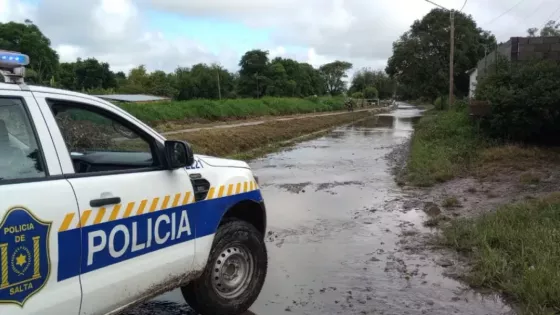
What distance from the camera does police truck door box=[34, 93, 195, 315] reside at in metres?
2.84

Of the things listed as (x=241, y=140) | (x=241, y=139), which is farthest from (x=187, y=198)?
(x=241, y=139)

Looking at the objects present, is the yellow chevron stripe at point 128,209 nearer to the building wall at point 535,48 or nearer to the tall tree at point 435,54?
the building wall at point 535,48

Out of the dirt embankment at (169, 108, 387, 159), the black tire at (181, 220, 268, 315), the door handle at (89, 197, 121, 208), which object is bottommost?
the dirt embankment at (169, 108, 387, 159)

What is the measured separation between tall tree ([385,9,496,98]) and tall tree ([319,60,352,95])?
238ft

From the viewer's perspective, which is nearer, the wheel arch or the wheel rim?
the wheel rim

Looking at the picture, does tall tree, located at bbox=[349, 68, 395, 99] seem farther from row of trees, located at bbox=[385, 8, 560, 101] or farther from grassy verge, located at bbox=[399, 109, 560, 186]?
grassy verge, located at bbox=[399, 109, 560, 186]

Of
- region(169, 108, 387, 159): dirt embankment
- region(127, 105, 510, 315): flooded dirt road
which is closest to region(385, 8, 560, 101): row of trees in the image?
region(169, 108, 387, 159): dirt embankment

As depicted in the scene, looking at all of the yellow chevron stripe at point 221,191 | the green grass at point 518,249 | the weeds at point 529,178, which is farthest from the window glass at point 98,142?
the weeds at point 529,178

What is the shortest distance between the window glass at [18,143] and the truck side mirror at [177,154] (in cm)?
95

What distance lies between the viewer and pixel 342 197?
32.4 feet

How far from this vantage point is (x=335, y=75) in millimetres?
126250

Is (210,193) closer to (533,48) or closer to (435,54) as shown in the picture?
(533,48)

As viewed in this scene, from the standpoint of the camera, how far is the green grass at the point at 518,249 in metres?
Answer: 4.44

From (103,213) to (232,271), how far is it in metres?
1.63
